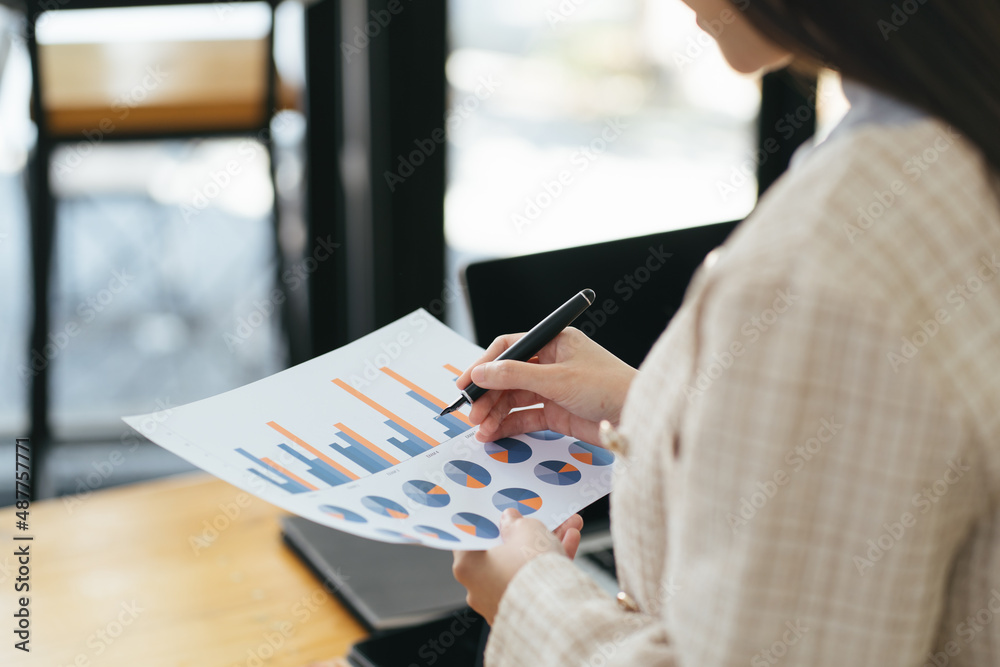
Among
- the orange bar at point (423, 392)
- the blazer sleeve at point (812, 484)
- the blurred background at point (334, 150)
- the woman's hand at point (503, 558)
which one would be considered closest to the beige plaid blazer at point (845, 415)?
the blazer sleeve at point (812, 484)

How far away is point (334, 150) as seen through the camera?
91.1 inches

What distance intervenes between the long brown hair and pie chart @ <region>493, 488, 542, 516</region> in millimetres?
432

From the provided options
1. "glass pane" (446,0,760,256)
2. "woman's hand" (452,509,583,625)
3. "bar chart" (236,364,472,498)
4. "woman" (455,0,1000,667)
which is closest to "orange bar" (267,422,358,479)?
"bar chart" (236,364,472,498)

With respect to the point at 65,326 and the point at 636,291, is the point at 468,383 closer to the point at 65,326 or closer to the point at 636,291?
the point at 636,291

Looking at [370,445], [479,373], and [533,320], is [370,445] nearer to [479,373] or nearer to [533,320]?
[479,373]

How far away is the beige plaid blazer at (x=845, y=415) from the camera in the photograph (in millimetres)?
491

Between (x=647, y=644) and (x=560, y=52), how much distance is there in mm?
1949

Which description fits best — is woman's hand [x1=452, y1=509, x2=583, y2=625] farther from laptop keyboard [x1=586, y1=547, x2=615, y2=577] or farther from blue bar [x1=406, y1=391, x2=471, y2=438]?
laptop keyboard [x1=586, y1=547, x2=615, y2=577]

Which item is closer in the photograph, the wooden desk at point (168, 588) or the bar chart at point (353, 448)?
the bar chart at point (353, 448)

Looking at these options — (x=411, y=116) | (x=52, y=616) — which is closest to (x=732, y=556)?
(x=52, y=616)

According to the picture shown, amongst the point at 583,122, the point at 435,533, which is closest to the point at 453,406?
the point at 435,533

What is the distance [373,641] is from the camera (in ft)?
3.31

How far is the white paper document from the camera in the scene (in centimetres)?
75

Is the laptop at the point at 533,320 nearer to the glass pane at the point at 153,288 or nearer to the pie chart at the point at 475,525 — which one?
the pie chart at the point at 475,525
